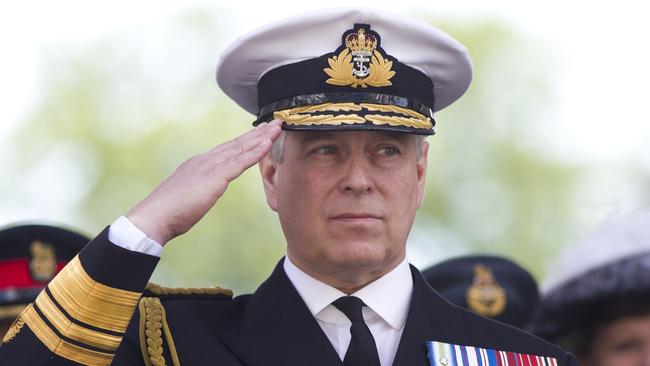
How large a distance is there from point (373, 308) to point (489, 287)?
11.2 ft

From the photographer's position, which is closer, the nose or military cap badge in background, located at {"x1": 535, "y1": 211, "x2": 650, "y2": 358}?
the nose

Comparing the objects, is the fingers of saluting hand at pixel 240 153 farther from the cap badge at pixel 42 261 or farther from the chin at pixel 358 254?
the cap badge at pixel 42 261

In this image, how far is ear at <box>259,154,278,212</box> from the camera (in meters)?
4.87

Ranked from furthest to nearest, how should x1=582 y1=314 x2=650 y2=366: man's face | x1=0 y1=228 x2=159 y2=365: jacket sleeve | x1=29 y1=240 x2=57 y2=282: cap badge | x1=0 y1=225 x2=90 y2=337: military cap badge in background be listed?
x1=29 y1=240 x2=57 y2=282: cap badge → x1=0 y1=225 x2=90 y2=337: military cap badge in background → x1=582 y1=314 x2=650 y2=366: man's face → x1=0 y1=228 x2=159 y2=365: jacket sleeve

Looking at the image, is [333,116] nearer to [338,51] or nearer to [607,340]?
[338,51]

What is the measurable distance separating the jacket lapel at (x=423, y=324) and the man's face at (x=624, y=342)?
959 millimetres

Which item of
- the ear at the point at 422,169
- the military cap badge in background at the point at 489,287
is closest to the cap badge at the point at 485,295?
the military cap badge in background at the point at 489,287

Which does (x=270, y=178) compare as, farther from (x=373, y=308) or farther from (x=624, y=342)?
(x=624, y=342)

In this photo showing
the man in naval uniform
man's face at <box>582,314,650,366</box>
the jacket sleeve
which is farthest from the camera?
man's face at <box>582,314,650,366</box>

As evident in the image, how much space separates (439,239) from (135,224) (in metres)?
19.6

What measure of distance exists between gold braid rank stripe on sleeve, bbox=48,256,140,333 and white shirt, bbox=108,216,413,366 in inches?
26.5

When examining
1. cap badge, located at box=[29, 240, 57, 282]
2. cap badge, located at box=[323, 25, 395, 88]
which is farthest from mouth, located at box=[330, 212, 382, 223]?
cap badge, located at box=[29, 240, 57, 282]

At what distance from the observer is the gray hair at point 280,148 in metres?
4.79

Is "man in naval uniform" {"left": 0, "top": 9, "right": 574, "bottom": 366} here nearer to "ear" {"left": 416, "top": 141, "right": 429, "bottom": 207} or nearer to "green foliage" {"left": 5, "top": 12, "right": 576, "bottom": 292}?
"ear" {"left": 416, "top": 141, "right": 429, "bottom": 207}
